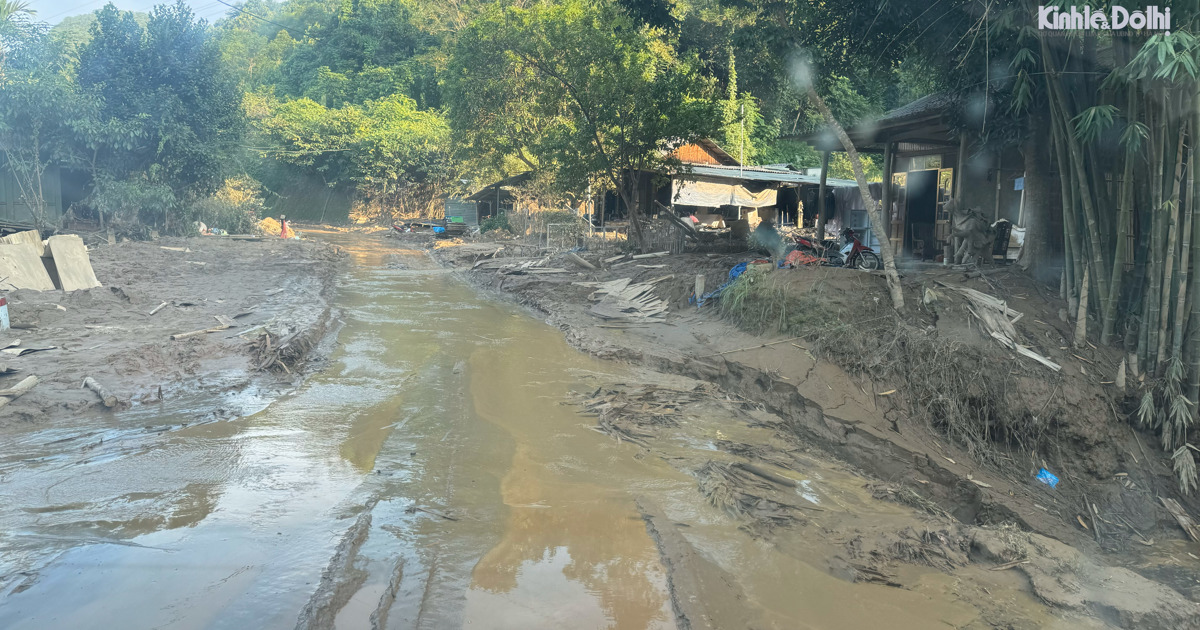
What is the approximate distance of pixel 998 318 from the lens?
27.1ft

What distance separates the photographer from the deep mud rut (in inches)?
162

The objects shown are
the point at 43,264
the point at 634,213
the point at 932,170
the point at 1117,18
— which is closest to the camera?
the point at 1117,18

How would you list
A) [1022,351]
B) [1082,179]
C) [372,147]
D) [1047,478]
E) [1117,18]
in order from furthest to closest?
[372,147], [1022,351], [1082,179], [1047,478], [1117,18]

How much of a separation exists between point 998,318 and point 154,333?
10.5 metres

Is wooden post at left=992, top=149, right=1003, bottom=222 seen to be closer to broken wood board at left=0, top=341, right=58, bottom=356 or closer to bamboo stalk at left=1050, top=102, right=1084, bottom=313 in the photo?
bamboo stalk at left=1050, top=102, right=1084, bottom=313

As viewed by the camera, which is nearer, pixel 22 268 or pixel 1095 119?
pixel 1095 119

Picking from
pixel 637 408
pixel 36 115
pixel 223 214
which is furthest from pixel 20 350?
pixel 223 214

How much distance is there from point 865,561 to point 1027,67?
248 inches

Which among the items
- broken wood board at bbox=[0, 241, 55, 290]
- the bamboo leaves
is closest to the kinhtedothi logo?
the bamboo leaves

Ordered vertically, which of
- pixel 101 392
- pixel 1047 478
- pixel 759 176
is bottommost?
pixel 1047 478

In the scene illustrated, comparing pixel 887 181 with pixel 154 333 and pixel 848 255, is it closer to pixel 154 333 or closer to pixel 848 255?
pixel 848 255

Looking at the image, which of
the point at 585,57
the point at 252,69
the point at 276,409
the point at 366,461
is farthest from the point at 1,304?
the point at 252,69

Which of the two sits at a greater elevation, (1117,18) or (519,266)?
(1117,18)

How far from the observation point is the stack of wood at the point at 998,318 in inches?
308
